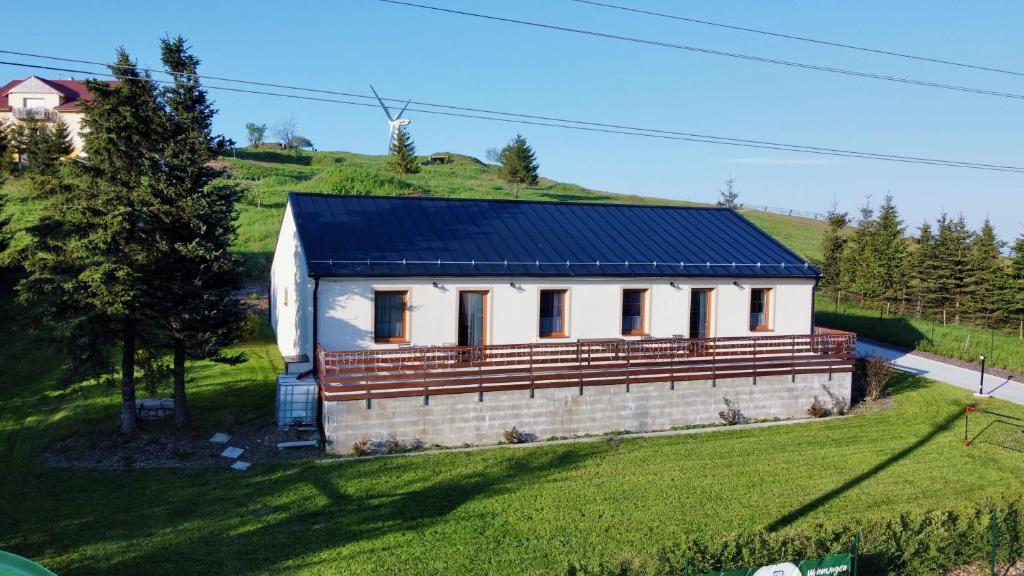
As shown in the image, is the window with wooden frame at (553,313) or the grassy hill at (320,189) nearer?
the window with wooden frame at (553,313)

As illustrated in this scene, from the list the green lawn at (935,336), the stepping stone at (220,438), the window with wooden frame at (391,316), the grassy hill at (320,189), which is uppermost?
the grassy hill at (320,189)

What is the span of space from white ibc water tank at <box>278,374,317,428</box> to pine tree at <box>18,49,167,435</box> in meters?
3.36

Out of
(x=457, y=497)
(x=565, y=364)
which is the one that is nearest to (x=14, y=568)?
(x=457, y=497)

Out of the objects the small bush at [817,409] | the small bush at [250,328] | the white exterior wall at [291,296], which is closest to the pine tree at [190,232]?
the white exterior wall at [291,296]

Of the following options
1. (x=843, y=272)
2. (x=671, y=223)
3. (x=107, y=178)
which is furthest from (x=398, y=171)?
(x=107, y=178)

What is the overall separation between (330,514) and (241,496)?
1979 mm

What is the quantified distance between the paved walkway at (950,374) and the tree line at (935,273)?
6543 mm

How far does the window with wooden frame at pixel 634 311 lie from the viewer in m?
20.7

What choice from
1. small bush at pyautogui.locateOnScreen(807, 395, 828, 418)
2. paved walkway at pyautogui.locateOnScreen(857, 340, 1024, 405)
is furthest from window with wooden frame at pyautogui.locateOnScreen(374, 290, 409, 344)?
paved walkway at pyautogui.locateOnScreen(857, 340, 1024, 405)

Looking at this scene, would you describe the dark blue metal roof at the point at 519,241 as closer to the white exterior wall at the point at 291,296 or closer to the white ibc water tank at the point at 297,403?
the white exterior wall at the point at 291,296

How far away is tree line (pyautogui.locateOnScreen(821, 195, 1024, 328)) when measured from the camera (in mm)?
35906

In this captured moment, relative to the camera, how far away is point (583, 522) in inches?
487

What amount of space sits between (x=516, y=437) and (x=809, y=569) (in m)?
8.70

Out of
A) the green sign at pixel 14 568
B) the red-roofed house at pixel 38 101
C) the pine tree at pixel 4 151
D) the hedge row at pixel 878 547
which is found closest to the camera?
the green sign at pixel 14 568
